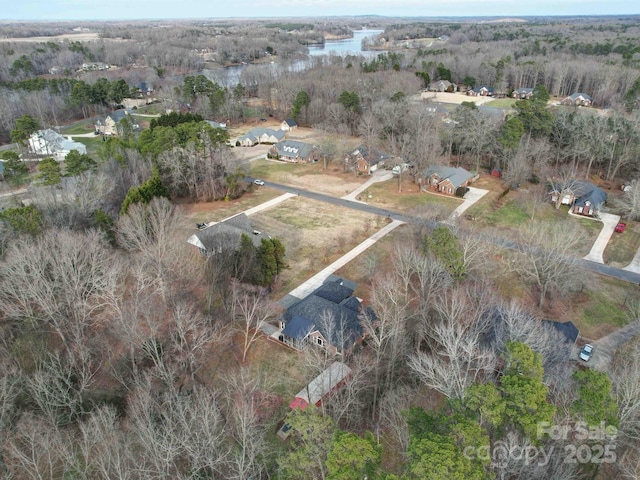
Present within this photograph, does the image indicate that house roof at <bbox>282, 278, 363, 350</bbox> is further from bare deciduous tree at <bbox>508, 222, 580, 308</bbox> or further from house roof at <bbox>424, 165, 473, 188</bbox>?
house roof at <bbox>424, 165, 473, 188</bbox>

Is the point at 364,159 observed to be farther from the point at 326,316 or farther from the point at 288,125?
the point at 326,316

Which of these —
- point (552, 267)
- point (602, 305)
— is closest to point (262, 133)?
point (552, 267)

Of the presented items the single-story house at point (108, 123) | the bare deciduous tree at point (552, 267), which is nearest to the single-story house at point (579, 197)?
the bare deciduous tree at point (552, 267)

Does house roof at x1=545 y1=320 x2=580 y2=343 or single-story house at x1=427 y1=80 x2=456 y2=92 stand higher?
single-story house at x1=427 y1=80 x2=456 y2=92

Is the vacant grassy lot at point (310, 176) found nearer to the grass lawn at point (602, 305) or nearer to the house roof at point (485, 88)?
the grass lawn at point (602, 305)

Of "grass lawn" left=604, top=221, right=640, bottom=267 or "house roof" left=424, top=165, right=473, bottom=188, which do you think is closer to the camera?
"grass lawn" left=604, top=221, right=640, bottom=267

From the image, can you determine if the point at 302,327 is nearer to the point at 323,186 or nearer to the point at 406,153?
the point at 323,186

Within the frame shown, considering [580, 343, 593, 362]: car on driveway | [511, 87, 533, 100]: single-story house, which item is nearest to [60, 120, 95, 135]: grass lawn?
[580, 343, 593, 362]: car on driveway

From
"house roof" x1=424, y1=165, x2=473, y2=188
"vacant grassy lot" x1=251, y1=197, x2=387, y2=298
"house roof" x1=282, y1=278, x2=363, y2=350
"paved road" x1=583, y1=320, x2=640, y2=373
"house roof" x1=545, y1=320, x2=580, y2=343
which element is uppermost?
"house roof" x1=424, y1=165, x2=473, y2=188
